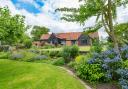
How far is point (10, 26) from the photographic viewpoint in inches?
733

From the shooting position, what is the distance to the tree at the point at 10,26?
1786cm

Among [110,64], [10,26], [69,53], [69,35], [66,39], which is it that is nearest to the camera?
[110,64]

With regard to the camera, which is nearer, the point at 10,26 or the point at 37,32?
the point at 10,26

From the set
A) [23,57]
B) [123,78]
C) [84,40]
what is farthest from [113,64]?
[84,40]

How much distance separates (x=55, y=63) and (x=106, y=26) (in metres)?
8.54

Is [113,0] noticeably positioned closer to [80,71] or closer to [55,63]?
[80,71]

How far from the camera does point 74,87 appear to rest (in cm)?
1462

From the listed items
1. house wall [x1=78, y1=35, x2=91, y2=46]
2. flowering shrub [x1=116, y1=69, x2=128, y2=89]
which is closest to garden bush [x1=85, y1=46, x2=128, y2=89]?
flowering shrub [x1=116, y1=69, x2=128, y2=89]

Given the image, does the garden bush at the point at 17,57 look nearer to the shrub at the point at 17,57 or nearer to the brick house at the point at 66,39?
the shrub at the point at 17,57

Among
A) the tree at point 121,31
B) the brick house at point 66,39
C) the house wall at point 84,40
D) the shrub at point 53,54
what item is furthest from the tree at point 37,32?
the tree at point 121,31

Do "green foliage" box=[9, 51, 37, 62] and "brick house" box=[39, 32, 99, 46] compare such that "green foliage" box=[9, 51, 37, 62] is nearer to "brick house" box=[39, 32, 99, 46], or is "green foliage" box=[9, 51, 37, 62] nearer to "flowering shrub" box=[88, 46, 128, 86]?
"flowering shrub" box=[88, 46, 128, 86]

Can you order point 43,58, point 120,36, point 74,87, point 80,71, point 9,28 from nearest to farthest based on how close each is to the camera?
1. point 74,87
2. point 80,71
3. point 9,28
4. point 120,36
5. point 43,58

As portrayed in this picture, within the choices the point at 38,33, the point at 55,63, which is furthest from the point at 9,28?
the point at 38,33

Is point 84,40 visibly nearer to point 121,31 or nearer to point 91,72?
point 121,31
